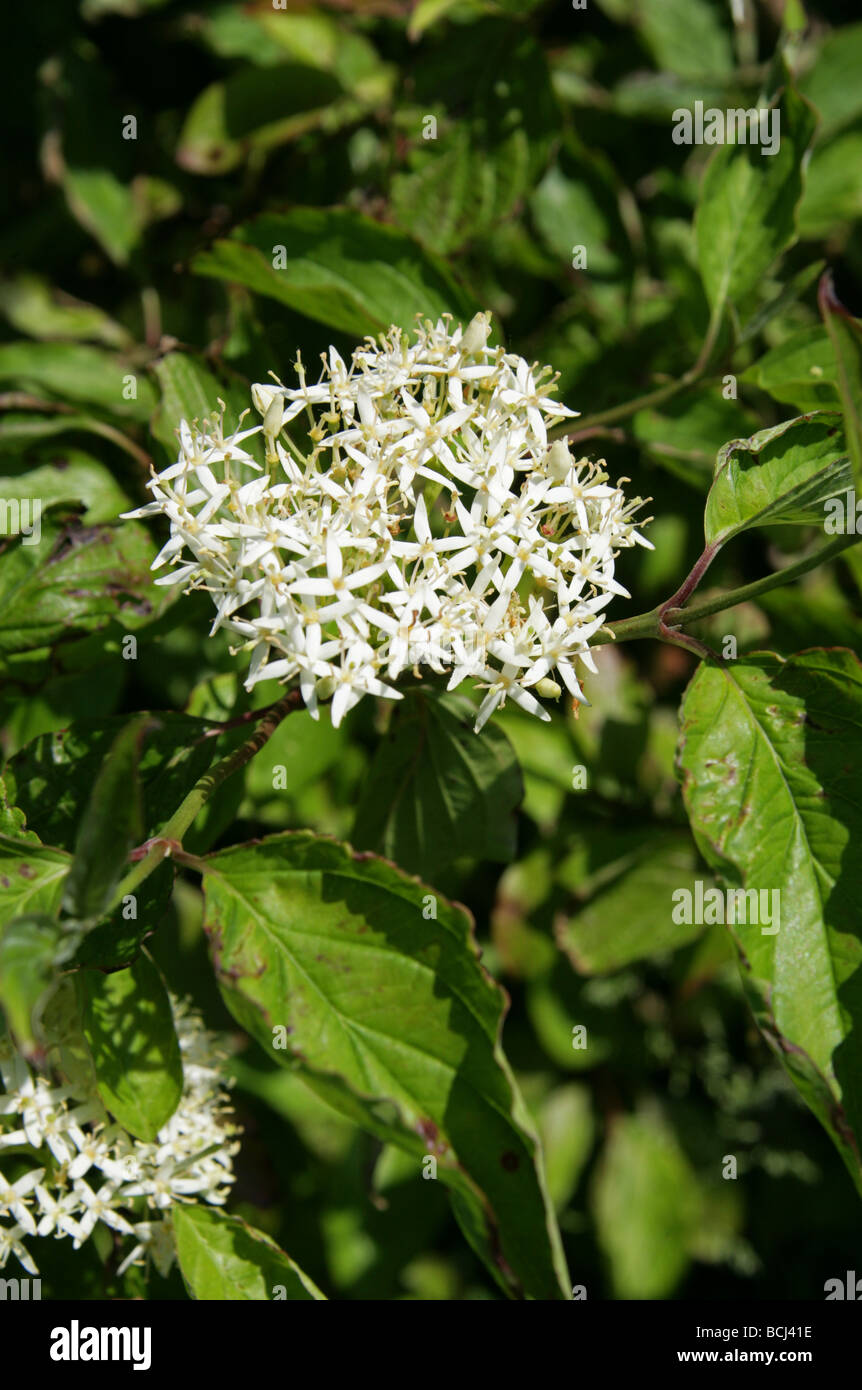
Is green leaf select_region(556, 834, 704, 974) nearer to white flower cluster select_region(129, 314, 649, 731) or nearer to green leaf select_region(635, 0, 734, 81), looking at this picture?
white flower cluster select_region(129, 314, 649, 731)

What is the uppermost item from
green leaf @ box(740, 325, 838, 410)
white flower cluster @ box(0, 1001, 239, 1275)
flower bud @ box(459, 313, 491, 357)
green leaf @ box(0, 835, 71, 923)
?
green leaf @ box(740, 325, 838, 410)

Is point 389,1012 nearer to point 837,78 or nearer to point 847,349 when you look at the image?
point 847,349

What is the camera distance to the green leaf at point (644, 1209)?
2635mm

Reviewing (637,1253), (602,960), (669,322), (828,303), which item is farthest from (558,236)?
(637,1253)

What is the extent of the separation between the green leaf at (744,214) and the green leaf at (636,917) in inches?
43.8

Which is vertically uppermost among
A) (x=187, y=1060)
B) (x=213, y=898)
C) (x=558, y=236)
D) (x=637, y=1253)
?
(x=558, y=236)

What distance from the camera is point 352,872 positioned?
4.53ft

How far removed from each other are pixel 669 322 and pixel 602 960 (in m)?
1.40

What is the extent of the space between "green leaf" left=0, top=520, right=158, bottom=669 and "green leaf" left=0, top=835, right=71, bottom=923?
0.41 metres

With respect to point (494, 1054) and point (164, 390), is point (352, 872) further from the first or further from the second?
point (164, 390)

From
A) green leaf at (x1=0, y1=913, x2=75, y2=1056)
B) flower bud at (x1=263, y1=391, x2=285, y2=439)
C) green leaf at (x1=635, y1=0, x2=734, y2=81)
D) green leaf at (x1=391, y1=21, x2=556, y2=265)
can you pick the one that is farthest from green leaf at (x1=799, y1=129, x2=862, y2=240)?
green leaf at (x1=0, y1=913, x2=75, y2=1056)

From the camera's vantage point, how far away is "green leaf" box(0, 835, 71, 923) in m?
1.33

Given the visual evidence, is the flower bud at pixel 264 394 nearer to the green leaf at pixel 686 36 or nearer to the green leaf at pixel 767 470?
the green leaf at pixel 767 470

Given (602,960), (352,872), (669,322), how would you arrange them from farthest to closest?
(669,322) → (602,960) → (352,872)
